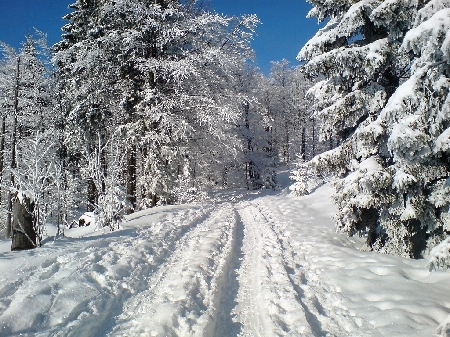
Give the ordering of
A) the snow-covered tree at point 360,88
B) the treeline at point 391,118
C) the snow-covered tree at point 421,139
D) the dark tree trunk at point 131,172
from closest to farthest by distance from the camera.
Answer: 1. the snow-covered tree at point 421,139
2. the treeline at point 391,118
3. the snow-covered tree at point 360,88
4. the dark tree trunk at point 131,172

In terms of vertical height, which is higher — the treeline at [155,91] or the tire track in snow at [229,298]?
the treeline at [155,91]

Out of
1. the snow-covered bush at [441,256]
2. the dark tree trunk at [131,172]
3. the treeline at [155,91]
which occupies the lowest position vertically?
the snow-covered bush at [441,256]

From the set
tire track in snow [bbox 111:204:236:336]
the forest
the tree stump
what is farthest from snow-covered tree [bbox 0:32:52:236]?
tire track in snow [bbox 111:204:236:336]

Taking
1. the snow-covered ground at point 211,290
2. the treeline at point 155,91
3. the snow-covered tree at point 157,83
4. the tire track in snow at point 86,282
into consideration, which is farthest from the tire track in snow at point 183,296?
the snow-covered tree at point 157,83

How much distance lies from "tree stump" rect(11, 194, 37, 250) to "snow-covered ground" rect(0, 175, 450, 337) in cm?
36

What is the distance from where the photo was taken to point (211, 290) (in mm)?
4578

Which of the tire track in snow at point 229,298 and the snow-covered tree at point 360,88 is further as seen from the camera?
the snow-covered tree at point 360,88

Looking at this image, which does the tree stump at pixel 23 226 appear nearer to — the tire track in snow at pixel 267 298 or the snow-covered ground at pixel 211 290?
the snow-covered ground at pixel 211 290

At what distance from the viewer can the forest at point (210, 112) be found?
535cm

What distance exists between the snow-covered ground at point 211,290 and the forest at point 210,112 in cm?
89

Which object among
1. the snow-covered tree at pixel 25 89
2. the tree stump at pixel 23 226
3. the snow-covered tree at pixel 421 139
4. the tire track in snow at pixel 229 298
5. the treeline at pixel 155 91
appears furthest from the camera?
the snow-covered tree at pixel 25 89

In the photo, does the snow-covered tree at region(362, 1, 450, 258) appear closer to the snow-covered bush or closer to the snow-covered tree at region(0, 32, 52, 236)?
the snow-covered bush

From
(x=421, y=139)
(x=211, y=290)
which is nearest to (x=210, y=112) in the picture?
(x=421, y=139)

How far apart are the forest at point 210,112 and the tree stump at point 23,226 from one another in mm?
63
